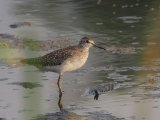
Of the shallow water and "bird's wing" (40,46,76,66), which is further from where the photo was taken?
"bird's wing" (40,46,76,66)

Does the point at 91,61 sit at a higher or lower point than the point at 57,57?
lower

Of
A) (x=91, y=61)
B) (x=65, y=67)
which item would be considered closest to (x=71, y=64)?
(x=65, y=67)

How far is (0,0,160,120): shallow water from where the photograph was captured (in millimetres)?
7831

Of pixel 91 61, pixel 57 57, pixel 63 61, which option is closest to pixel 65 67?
pixel 63 61

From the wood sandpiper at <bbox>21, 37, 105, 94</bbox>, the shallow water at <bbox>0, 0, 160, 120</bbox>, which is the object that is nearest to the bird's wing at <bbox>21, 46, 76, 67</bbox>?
the wood sandpiper at <bbox>21, 37, 105, 94</bbox>

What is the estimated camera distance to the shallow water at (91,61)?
7831mm

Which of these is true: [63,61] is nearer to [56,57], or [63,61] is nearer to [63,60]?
[63,60]

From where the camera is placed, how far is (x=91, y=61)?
10.7m

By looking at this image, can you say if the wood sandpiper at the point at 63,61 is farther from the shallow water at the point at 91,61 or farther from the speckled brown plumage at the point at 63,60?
the shallow water at the point at 91,61

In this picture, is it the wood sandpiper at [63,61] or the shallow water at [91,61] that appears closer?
the shallow water at [91,61]

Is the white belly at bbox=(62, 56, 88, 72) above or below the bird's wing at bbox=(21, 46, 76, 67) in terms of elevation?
below

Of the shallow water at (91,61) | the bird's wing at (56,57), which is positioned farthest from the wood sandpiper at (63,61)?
the shallow water at (91,61)

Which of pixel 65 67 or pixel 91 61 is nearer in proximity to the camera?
pixel 65 67

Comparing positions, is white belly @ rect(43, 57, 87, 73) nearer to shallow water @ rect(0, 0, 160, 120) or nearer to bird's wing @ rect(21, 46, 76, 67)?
bird's wing @ rect(21, 46, 76, 67)
